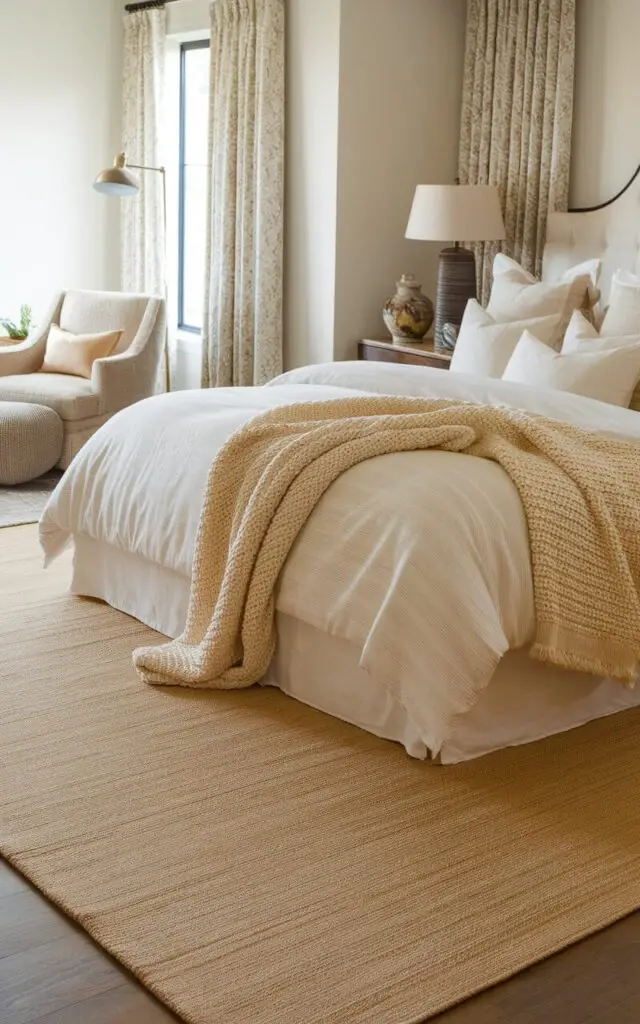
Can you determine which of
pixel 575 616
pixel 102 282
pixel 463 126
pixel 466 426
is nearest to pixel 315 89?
pixel 463 126

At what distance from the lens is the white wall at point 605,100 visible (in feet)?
16.5

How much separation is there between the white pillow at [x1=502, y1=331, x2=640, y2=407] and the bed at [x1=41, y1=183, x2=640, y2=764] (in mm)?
214

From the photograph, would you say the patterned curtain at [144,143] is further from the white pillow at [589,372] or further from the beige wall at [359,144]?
the white pillow at [589,372]

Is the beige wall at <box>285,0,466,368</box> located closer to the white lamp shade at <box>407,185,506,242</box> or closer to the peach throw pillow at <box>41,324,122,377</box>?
the white lamp shade at <box>407,185,506,242</box>

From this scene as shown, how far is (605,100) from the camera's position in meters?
5.15

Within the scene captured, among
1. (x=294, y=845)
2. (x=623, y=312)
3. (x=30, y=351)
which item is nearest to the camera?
(x=294, y=845)

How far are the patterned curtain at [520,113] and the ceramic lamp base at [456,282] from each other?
0.26m

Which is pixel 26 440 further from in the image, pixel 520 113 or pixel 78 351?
pixel 520 113

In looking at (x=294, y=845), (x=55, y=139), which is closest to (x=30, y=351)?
(x=55, y=139)

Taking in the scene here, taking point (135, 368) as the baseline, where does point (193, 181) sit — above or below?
above

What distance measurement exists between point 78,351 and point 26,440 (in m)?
0.77

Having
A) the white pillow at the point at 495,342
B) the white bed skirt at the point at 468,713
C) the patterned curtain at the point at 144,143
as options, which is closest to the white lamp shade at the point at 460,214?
the white pillow at the point at 495,342

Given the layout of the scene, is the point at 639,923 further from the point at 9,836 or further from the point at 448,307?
the point at 448,307

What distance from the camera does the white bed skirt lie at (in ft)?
9.35
